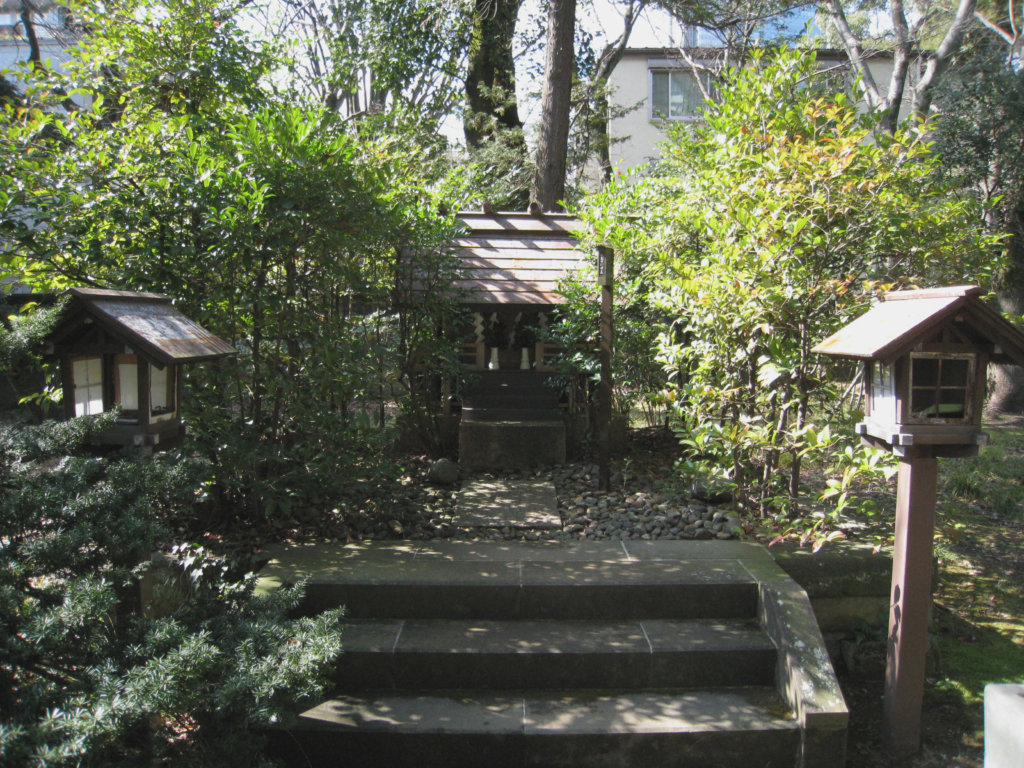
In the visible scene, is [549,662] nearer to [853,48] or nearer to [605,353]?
[605,353]

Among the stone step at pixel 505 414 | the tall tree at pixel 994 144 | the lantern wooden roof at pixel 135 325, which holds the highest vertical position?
the tall tree at pixel 994 144

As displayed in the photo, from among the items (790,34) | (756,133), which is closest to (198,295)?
(756,133)

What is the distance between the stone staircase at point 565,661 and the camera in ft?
11.9

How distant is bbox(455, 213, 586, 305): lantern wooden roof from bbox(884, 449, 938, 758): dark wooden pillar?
14.6 ft

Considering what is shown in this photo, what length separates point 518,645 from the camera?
13.4 ft

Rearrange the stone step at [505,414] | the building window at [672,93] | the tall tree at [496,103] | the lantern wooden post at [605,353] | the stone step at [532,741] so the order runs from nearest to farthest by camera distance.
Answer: the stone step at [532,741]
the lantern wooden post at [605,353]
the stone step at [505,414]
the tall tree at [496,103]
the building window at [672,93]

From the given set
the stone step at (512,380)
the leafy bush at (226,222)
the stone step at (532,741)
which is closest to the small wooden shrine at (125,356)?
the leafy bush at (226,222)

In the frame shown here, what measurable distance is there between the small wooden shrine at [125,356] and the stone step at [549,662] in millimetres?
1695

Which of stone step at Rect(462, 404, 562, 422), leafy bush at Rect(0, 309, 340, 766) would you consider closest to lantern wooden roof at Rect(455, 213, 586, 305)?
stone step at Rect(462, 404, 562, 422)

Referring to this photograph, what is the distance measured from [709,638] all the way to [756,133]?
347 centimetres

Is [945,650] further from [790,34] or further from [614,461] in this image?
[790,34]

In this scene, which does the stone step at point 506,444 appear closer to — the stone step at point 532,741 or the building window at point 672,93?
the stone step at point 532,741

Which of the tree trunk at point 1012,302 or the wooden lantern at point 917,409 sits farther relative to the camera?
the tree trunk at point 1012,302

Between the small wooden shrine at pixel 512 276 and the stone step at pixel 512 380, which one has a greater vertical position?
the small wooden shrine at pixel 512 276
